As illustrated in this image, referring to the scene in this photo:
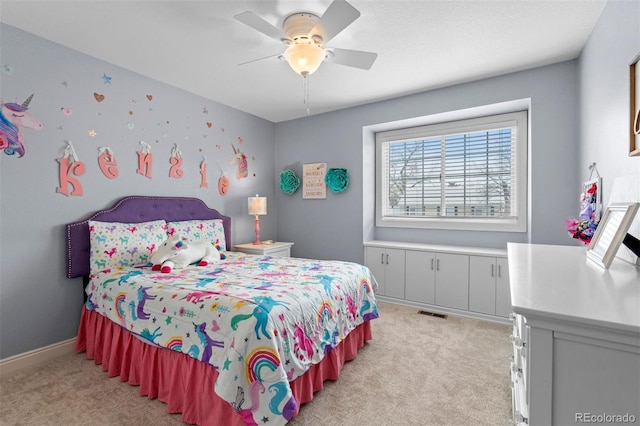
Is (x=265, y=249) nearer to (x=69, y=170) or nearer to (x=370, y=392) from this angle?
(x=69, y=170)

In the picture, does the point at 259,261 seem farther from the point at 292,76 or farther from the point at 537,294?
the point at 537,294

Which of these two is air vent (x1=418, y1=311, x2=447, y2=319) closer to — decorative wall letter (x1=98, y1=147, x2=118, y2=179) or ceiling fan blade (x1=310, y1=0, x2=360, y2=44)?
ceiling fan blade (x1=310, y1=0, x2=360, y2=44)

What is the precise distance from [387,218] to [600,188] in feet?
8.04

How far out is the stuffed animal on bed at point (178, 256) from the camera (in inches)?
98.6

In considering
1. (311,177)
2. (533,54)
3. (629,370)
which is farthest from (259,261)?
(533,54)

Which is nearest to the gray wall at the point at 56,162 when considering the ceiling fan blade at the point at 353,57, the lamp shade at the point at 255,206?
the lamp shade at the point at 255,206

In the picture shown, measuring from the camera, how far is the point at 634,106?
1.40 meters

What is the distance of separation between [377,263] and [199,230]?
7.17 ft

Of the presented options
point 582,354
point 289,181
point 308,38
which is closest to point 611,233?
point 582,354

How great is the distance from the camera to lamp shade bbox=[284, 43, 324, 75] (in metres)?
2.05

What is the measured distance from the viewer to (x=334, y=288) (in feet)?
7.20

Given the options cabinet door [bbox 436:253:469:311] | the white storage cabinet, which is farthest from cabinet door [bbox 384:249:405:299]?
cabinet door [bbox 436:253:469:311]

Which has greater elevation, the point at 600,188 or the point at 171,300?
the point at 600,188

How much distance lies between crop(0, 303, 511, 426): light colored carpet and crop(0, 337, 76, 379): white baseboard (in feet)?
0.20
